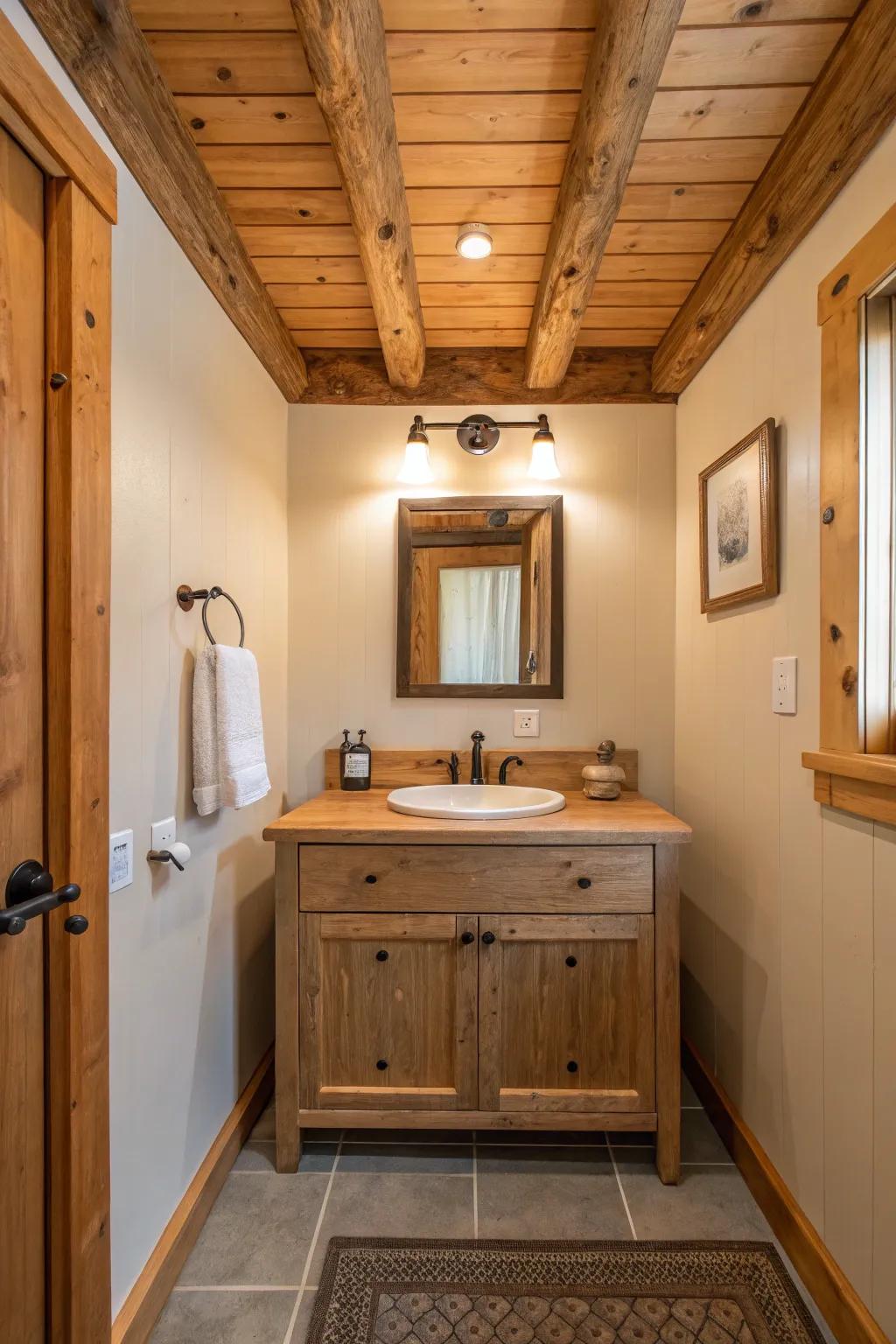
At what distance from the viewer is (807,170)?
1302mm

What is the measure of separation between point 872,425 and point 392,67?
3.53ft

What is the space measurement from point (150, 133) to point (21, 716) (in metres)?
1.09

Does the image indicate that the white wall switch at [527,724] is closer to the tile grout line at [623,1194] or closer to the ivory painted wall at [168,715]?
the ivory painted wall at [168,715]

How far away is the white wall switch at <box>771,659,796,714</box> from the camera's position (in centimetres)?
146

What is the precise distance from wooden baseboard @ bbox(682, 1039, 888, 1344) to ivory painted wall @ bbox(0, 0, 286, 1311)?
1.28 metres

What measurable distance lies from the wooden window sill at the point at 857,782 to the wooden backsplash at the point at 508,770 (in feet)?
3.03

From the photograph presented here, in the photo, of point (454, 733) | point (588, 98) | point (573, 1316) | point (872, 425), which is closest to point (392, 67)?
point (588, 98)

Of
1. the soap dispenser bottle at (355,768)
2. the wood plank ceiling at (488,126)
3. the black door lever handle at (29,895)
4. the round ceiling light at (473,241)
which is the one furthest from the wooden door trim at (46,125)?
the soap dispenser bottle at (355,768)

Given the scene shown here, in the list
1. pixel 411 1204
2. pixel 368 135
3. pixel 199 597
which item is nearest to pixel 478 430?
pixel 368 135

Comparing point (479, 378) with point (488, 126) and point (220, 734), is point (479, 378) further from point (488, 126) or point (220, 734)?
point (220, 734)

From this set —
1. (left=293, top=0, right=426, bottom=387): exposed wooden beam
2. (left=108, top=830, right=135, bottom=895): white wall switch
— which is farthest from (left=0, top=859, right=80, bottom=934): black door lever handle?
(left=293, top=0, right=426, bottom=387): exposed wooden beam

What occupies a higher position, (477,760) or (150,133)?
(150,133)

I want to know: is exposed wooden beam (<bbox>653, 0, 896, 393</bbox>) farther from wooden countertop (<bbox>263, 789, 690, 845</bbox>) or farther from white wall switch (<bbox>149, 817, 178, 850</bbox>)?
white wall switch (<bbox>149, 817, 178, 850</bbox>)

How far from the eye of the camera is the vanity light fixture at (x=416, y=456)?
2.14 m
